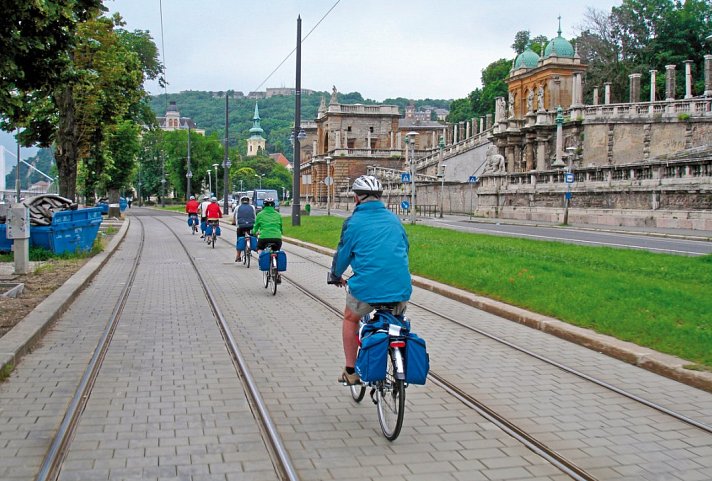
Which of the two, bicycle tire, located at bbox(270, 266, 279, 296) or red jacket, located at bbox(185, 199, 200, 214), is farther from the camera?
red jacket, located at bbox(185, 199, 200, 214)

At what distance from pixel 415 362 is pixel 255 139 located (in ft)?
616

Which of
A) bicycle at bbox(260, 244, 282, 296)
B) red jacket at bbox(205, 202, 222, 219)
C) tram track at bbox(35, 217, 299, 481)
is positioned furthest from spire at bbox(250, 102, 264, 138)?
tram track at bbox(35, 217, 299, 481)

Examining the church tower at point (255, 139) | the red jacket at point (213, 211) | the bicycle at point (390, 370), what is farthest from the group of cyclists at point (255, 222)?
the church tower at point (255, 139)

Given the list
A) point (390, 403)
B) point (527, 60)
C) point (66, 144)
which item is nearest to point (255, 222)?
point (390, 403)

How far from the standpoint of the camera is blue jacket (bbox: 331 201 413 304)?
5910 mm

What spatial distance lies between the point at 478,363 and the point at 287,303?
5.29 meters

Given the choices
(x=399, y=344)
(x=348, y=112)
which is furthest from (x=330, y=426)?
(x=348, y=112)

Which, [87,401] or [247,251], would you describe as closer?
[87,401]

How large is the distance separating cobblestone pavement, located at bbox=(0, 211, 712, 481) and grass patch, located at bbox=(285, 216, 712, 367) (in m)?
0.80

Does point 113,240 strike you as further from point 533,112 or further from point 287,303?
point 533,112

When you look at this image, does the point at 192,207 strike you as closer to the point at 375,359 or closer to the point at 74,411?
the point at 74,411

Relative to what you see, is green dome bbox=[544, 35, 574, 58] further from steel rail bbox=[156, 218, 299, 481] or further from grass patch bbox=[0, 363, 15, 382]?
grass patch bbox=[0, 363, 15, 382]

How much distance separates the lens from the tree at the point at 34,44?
31.9 ft

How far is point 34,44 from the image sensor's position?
10.5 meters
